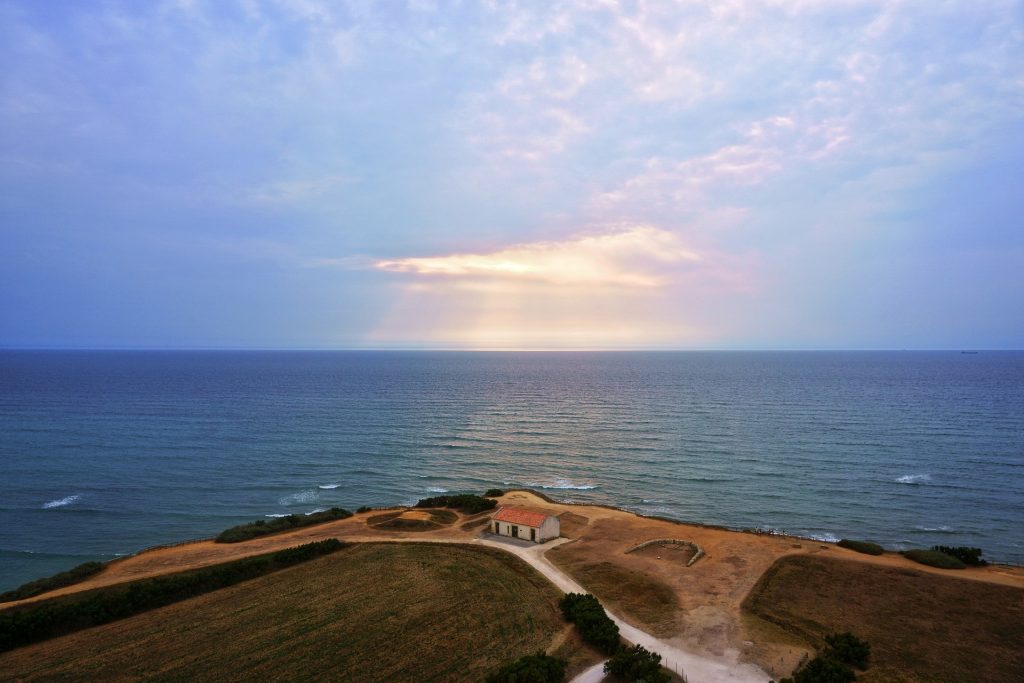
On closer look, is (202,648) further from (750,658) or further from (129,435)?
(129,435)

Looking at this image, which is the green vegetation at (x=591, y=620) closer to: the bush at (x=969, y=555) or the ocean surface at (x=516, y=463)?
the ocean surface at (x=516, y=463)

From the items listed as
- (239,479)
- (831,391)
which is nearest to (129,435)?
(239,479)

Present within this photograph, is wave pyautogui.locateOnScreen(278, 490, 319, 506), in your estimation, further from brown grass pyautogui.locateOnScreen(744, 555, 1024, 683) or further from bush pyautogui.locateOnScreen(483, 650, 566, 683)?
brown grass pyautogui.locateOnScreen(744, 555, 1024, 683)

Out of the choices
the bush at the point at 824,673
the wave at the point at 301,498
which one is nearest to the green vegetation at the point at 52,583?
the wave at the point at 301,498

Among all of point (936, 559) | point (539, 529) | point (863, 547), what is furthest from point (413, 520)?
point (936, 559)

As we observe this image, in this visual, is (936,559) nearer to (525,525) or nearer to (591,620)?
(591,620)

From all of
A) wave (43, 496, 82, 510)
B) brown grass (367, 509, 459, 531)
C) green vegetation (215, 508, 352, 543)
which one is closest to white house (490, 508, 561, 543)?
brown grass (367, 509, 459, 531)
